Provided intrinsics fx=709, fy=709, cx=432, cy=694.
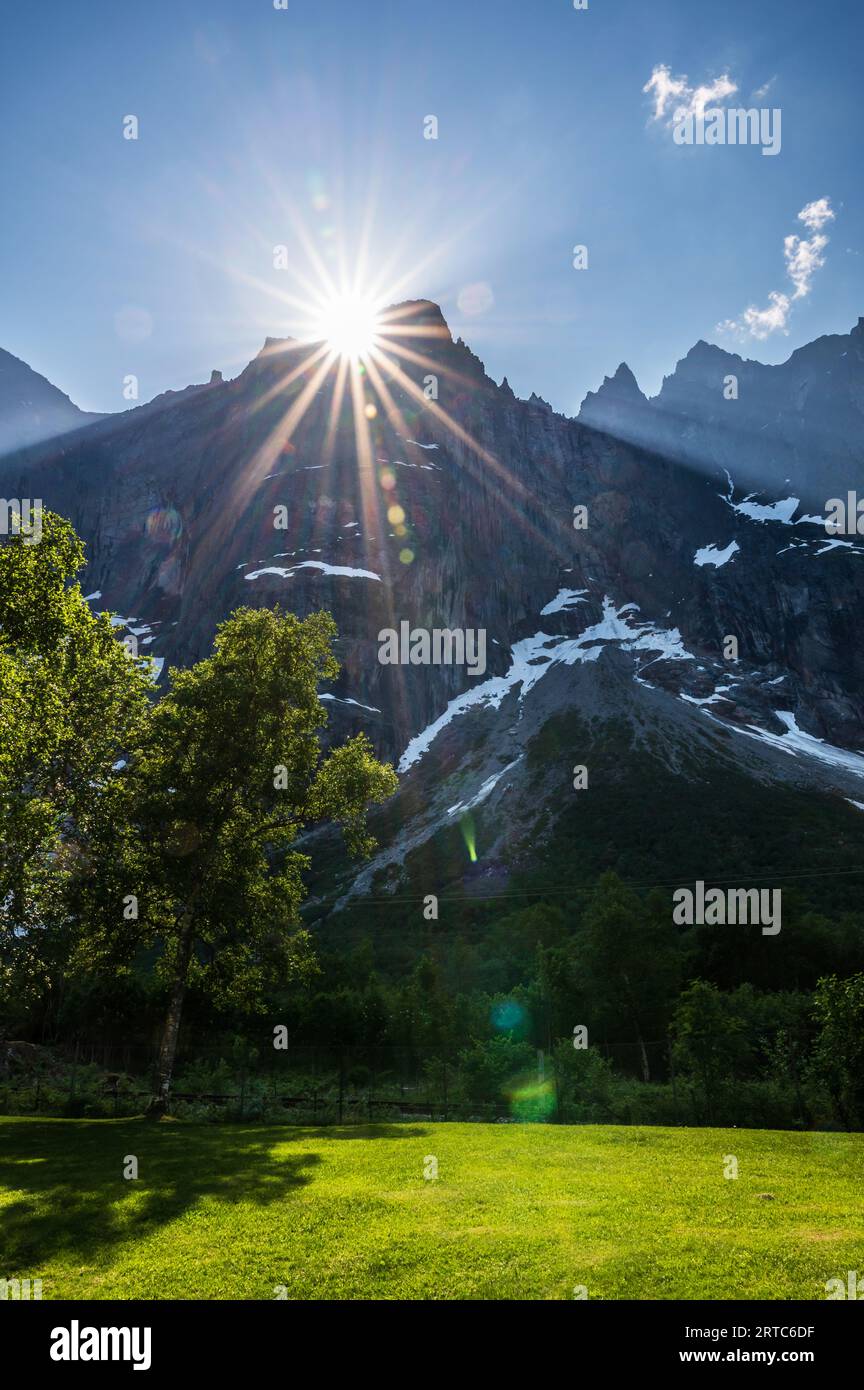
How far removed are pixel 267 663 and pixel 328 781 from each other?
522cm

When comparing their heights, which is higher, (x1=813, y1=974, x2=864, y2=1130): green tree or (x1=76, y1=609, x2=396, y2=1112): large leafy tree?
(x1=76, y1=609, x2=396, y2=1112): large leafy tree

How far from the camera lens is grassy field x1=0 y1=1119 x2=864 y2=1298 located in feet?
24.0

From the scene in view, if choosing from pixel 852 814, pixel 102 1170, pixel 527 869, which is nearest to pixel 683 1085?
pixel 102 1170

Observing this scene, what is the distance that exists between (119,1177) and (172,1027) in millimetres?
11825

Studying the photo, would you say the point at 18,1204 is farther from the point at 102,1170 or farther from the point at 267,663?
the point at 267,663

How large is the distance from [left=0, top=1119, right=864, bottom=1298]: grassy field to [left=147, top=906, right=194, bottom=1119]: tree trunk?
21.1ft

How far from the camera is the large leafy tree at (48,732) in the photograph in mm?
21500

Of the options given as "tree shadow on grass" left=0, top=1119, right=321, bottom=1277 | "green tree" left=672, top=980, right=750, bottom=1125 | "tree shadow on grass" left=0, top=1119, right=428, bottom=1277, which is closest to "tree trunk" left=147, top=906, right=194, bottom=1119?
"tree shadow on grass" left=0, top=1119, right=428, bottom=1277

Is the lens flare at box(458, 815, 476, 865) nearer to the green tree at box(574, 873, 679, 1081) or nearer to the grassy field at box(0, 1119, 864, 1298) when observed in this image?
the green tree at box(574, 873, 679, 1081)

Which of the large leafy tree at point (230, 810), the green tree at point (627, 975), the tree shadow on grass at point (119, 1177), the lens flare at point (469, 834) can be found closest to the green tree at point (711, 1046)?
the tree shadow on grass at point (119, 1177)

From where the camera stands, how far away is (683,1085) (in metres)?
28.8

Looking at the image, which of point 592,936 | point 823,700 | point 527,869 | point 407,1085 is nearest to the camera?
point 407,1085

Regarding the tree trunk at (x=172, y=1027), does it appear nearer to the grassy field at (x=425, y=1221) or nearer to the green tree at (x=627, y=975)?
the grassy field at (x=425, y=1221)

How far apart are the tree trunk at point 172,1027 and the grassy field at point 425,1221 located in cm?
642
